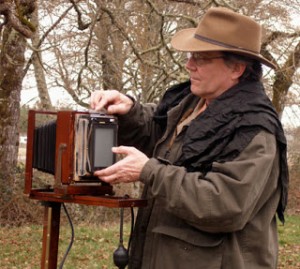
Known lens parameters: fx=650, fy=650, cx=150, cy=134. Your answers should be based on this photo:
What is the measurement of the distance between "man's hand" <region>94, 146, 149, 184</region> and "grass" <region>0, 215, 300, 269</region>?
456 cm

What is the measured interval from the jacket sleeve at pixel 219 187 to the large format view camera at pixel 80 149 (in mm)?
256

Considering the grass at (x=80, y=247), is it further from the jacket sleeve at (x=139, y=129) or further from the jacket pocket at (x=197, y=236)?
the jacket pocket at (x=197, y=236)

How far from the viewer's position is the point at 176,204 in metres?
2.58

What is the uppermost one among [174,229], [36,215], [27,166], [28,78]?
[28,78]

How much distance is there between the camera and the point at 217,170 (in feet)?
8.59

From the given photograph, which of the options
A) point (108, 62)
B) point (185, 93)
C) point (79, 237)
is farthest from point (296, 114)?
point (185, 93)

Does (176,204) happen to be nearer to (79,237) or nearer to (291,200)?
(79,237)

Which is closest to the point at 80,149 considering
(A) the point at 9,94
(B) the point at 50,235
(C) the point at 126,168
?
(C) the point at 126,168

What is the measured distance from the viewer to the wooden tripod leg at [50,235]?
10.1 ft

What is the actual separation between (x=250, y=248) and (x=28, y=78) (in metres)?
12.9

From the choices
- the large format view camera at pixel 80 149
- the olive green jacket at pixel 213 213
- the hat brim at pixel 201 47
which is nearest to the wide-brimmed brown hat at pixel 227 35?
the hat brim at pixel 201 47

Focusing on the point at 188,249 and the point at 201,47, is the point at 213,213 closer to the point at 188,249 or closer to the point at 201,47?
the point at 188,249

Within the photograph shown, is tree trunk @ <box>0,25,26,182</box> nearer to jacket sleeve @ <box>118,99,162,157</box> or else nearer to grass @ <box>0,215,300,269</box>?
grass @ <box>0,215,300,269</box>

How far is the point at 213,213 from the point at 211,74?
644mm
